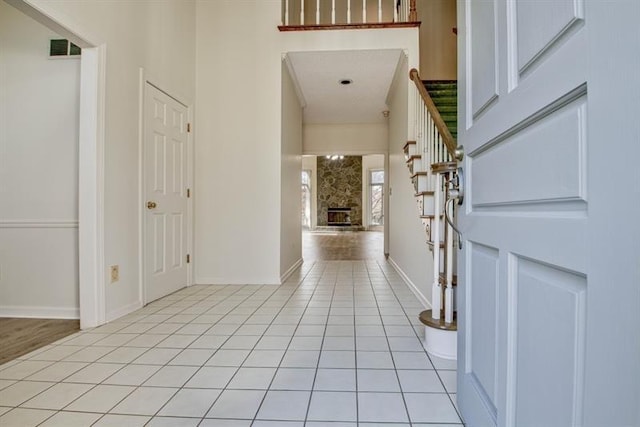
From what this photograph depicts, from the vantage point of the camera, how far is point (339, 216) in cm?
1374

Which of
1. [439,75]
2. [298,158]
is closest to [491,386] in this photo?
[298,158]

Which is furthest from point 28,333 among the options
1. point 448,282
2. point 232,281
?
point 448,282

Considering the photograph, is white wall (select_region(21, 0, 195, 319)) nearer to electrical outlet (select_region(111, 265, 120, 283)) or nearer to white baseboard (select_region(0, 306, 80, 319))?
electrical outlet (select_region(111, 265, 120, 283))

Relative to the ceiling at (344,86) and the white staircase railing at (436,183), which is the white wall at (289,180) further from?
the white staircase railing at (436,183)

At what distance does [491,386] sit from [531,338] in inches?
12.1

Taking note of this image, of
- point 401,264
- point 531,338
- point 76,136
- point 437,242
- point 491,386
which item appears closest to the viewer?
point 531,338

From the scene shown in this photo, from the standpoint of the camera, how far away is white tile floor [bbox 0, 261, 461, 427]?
4.45 ft

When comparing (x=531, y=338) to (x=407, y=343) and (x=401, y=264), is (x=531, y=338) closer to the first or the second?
(x=407, y=343)

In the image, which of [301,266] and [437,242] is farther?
[301,266]

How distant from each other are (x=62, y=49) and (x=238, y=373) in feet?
9.16

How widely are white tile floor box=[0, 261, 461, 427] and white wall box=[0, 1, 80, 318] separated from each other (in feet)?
2.27

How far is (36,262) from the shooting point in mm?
2654

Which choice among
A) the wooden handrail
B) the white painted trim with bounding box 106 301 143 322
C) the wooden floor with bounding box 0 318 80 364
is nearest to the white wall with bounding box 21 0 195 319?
the white painted trim with bounding box 106 301 143 322

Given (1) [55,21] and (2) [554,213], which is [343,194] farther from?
(2) [554,213]
